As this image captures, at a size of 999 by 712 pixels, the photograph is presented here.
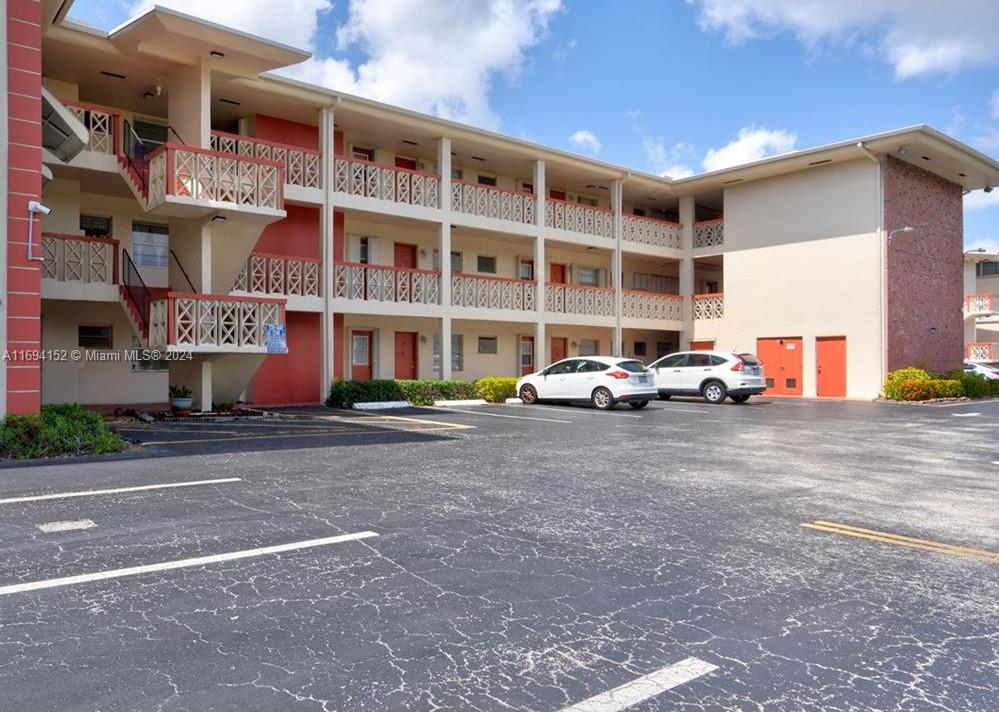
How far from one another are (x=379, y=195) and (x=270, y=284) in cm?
420

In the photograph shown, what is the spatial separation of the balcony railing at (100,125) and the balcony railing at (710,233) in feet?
68.5

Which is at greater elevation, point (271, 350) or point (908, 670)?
point (271, 350)

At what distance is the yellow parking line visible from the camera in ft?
18.5

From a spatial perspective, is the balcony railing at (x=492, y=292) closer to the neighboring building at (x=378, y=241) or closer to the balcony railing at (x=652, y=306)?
the neighboring building at (x=378, y=241)

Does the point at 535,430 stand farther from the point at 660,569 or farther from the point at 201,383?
the point at 660,569

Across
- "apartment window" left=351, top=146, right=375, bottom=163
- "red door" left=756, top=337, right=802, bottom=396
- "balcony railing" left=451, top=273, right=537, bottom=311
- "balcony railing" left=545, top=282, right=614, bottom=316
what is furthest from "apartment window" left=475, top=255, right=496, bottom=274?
"red door" left=756, top=337, right=802, bottom=396

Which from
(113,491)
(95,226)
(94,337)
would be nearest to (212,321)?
(94,337)

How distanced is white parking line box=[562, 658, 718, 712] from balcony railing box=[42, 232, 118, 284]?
1517cm

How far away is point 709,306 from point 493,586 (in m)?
25.7

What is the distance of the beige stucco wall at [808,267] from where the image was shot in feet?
80.0

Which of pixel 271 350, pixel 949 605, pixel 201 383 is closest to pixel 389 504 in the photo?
pixel 949 605

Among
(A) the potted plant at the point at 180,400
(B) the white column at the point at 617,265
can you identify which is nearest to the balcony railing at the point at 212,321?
(A) the potted plant at the point at 180,400

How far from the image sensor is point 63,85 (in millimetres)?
16844

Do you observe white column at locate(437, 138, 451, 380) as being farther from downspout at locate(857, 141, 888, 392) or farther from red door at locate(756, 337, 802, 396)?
downspout at locate(857, 141, 888, 392)
